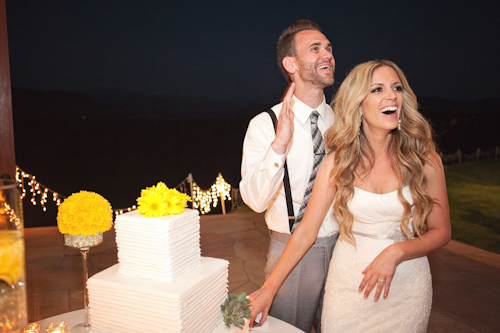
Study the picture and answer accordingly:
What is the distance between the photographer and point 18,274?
2.24 feet

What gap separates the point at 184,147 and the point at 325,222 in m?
27.0

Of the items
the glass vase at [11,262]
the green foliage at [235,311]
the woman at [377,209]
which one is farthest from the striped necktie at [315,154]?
the glass vase at [11,262]

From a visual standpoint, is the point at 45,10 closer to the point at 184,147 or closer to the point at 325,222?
the point at 184,147

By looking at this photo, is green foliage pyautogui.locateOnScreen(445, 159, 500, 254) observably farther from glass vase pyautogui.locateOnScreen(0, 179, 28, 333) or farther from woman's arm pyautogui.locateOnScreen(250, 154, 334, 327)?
glass vase pyautogui.locateOnScreen(0, 179, 28, 333)

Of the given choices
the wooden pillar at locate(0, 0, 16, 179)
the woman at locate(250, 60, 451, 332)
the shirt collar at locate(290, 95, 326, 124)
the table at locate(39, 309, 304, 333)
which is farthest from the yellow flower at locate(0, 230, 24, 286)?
the wooden pillar at locate(0, 0, 16, 179)

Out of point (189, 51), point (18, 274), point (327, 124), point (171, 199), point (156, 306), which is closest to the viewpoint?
point (18, 274)

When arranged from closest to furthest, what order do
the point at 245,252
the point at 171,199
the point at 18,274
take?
the point at 18,274 → the point at 171,199 → the point at 245,252

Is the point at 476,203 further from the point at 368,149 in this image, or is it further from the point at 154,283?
the point at 154,283

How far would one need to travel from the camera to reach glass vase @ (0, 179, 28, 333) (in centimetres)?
64

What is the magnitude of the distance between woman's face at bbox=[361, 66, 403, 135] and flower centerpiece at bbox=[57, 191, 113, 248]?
4.44 ft

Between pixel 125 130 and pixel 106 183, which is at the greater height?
pixel 125 130

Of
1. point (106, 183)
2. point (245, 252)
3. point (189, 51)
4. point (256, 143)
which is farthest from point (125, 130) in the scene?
point (256, 143)

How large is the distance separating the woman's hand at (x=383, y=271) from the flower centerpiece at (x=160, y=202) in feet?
3.17

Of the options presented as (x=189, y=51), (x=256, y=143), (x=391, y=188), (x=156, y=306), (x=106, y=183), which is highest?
(x=189, y=51)
